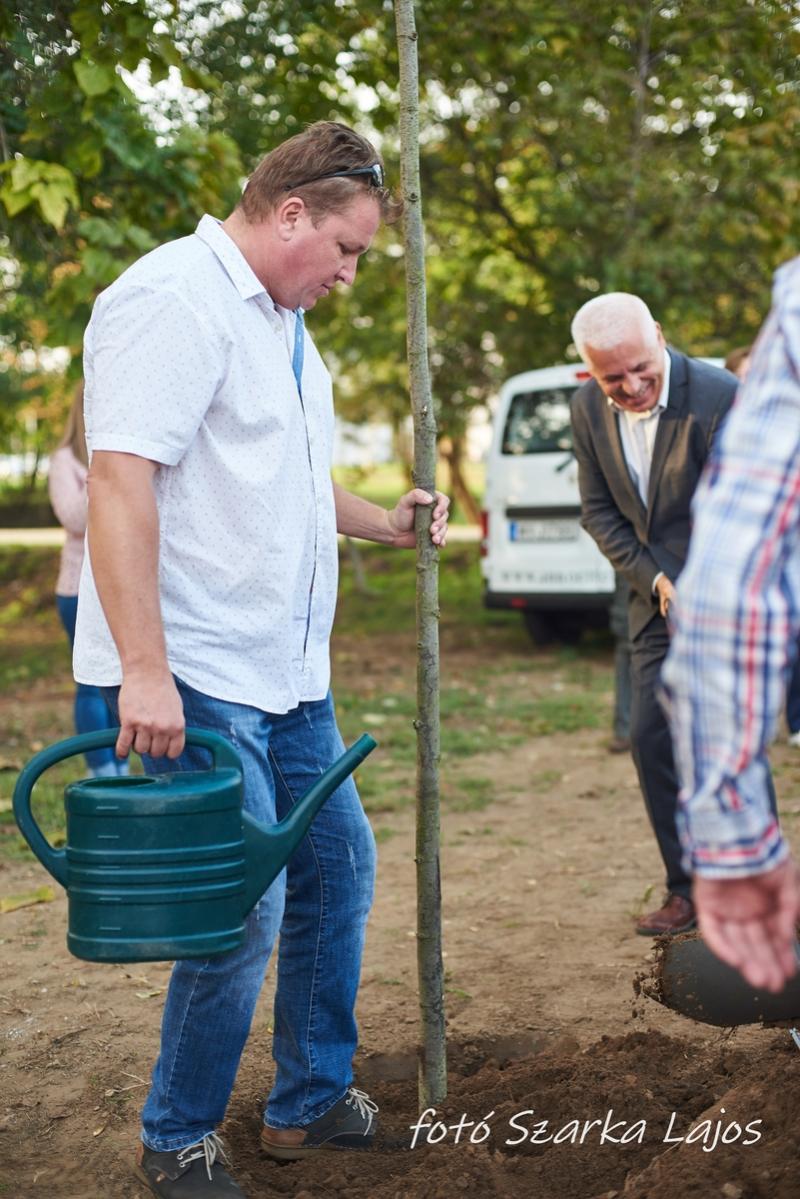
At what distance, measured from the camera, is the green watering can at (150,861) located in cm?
241

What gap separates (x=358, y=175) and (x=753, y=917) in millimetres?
1776

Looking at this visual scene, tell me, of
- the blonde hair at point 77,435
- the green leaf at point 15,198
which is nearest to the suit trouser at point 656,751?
the blonde hair at point 77,435

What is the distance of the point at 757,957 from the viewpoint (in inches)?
62.1

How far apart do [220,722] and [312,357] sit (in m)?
0.88

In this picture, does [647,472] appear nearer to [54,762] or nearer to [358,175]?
[358,175]

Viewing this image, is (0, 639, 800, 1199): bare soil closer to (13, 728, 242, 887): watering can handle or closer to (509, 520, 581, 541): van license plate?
(13, 728, 242, 887): watering can handle

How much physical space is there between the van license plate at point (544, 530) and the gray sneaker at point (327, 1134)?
321 inches

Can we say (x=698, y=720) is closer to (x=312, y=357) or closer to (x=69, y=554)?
(x=312, y=357)

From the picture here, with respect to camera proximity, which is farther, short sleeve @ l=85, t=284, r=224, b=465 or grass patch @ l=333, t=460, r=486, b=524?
grass patch @ l=333, t=460, r=486, b=524

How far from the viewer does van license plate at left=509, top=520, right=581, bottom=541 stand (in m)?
11.2

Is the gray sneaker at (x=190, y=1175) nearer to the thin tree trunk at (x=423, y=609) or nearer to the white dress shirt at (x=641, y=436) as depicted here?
the thin tree trunk at (x=423, y=609)

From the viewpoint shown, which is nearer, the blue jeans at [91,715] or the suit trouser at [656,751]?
the suit trouser at [656,751]

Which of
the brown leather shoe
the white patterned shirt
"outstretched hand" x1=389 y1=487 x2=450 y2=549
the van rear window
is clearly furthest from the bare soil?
the van rear window

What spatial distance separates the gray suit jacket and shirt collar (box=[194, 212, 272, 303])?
2099mm
